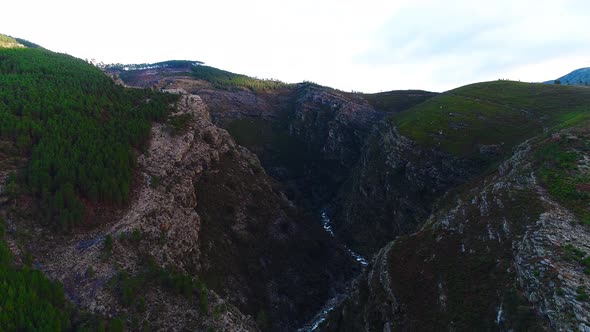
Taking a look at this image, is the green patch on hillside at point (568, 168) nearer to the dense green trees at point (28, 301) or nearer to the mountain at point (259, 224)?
the mountain at point (259, 224)

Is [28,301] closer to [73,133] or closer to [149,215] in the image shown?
[149,215]

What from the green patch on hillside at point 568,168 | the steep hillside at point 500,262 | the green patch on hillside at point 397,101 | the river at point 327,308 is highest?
the green patch on hillside at point 397,101

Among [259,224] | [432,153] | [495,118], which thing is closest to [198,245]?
[259,224]

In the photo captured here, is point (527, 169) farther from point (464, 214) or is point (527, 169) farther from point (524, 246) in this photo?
point (524, 246)

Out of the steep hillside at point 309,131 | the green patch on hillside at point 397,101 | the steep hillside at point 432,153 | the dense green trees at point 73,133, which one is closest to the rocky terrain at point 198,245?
the dense green trees at point 73,133

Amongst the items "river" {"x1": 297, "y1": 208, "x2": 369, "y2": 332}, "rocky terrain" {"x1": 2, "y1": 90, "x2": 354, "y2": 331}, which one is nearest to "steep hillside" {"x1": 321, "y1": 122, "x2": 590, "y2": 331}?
"river" {"x1": 297, "y1": 208, "x2": 369, "y2": 332}

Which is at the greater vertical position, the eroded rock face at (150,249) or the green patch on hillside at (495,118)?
the green patch on hillside at (495,118)

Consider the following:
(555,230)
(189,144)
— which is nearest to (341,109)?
(189,144)
